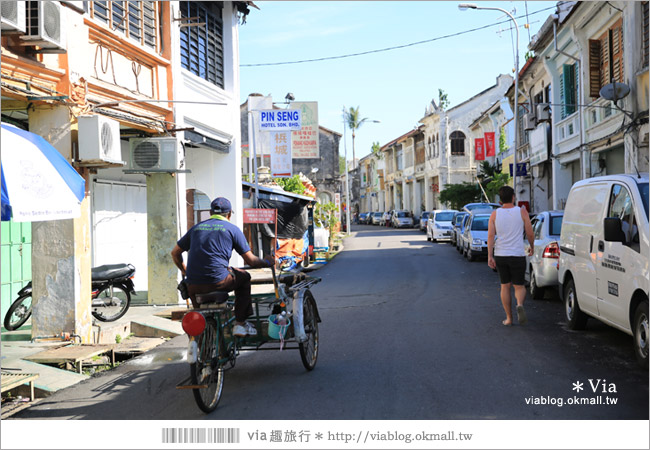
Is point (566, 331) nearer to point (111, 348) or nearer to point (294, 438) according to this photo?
point (294, 438)

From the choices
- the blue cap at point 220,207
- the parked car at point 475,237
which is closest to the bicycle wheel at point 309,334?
the blue cap at point 220,207

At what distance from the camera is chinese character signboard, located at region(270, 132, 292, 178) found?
82.2 feet

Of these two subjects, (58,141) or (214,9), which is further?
(214,9)

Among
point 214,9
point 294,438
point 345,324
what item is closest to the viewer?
point 294,438

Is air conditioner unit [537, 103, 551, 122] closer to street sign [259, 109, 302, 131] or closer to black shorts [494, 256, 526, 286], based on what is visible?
street sign [259, 109, 302, 131]

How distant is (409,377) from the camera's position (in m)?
6.36

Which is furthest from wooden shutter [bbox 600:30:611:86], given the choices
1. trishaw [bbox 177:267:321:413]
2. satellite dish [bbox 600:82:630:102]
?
trishaw [bbox 177:267:321:413]

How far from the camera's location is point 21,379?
6.38 metres

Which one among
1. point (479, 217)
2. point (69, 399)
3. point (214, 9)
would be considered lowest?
point (69, 399)

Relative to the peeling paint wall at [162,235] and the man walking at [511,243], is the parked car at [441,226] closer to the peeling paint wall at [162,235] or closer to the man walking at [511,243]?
the peeling paint wall at [162,235]

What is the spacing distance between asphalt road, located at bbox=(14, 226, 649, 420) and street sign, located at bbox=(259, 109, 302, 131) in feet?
32.5

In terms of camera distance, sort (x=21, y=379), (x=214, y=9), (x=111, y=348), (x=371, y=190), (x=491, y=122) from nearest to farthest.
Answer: (x=21, y=379) < (x=111, y=348) < (x=214, y=9) < (x=491, y=122) < (x=371, y=190)

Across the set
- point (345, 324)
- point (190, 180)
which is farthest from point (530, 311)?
point (190, 180)

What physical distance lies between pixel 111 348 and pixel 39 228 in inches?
75.8
